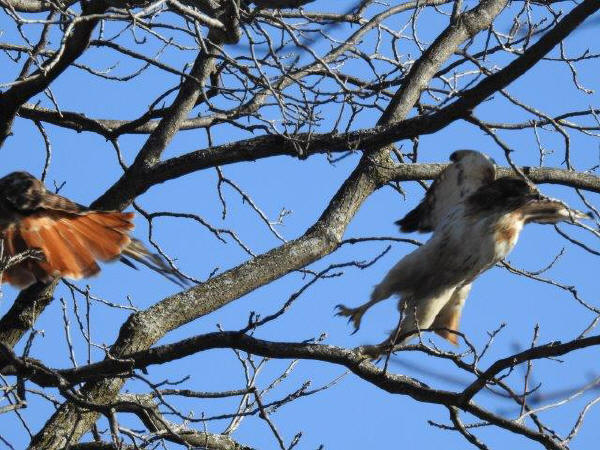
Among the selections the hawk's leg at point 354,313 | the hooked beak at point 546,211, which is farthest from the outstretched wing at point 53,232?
the hooked beak at point 546,211

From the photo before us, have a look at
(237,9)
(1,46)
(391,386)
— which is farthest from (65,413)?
(1,46)

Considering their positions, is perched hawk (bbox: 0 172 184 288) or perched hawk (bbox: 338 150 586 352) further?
perched hawk (bbox: 338 150 586 352)

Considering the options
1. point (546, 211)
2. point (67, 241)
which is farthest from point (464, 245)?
point (67, 241)

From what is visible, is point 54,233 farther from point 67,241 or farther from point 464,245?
point 464,245

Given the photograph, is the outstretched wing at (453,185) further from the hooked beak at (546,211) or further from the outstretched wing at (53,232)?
the outstretched wing at (53,232)

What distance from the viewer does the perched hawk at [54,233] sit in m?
4.48

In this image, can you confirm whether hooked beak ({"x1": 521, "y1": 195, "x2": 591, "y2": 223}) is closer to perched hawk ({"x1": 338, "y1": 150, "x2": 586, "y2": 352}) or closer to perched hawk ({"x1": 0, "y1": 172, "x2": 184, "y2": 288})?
perched hawk ({"x1": 338, "y1": 150, "x2": 586, "y2": 352})

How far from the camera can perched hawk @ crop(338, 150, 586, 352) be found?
4652 mm

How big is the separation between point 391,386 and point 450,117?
953mm

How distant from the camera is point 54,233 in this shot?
462 centimetres

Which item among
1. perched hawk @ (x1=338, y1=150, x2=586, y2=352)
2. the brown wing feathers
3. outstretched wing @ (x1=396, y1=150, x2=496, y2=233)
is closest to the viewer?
the brown wing feathers

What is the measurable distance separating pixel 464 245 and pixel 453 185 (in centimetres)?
43

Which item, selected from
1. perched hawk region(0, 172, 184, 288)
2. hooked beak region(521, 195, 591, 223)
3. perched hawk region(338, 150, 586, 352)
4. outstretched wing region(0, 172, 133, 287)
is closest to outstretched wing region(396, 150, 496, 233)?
perched hawk region(338, 150, 586, 352)

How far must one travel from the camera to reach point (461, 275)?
4.70m
